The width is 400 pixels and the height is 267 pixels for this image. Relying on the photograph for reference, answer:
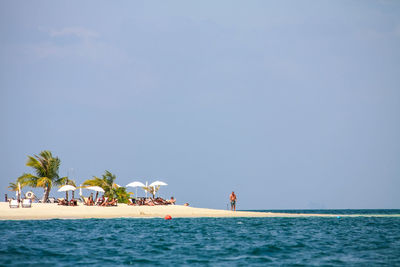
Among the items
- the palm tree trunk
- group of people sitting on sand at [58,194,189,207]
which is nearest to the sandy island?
group of people sitting on sand at [58,194,189,207]

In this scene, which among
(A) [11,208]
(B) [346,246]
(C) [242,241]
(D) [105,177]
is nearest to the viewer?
(B) [346,246]

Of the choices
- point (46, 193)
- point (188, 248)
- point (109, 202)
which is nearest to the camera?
point (188, 248)

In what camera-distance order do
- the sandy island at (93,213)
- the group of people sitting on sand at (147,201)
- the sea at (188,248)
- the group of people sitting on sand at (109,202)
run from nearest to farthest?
1. the sea at (188,248)
2. the sandy island at (93,213)
3. the group of people sitting on sand at (109,202)
4. the group of people sitting on sand at (147,201)

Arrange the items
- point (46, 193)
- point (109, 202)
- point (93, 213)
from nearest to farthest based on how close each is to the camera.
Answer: point (93, 213) < point (109, 202) < point (46, 193)

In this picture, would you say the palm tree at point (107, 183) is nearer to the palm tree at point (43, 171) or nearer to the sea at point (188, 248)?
the palm tree at point (43, 171)

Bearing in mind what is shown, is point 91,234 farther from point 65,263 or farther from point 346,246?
point 346,246

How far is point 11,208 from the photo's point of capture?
44.2 meters

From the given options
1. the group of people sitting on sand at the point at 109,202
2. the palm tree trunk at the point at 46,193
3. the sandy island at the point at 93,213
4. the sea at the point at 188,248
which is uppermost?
the palm tree trunk at the point at 46,193

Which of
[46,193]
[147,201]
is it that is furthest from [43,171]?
[147,201]

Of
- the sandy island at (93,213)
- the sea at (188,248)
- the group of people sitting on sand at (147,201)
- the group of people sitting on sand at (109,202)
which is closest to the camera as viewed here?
the sea at (188,248)

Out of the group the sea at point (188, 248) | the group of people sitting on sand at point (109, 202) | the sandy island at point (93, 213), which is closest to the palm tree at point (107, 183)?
the group of people sitting on sand at point (109, 202)

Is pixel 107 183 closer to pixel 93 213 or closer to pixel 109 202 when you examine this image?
pixel 109 202

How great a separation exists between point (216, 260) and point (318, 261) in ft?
12.5

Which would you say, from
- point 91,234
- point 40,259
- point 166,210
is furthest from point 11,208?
point 40,259
